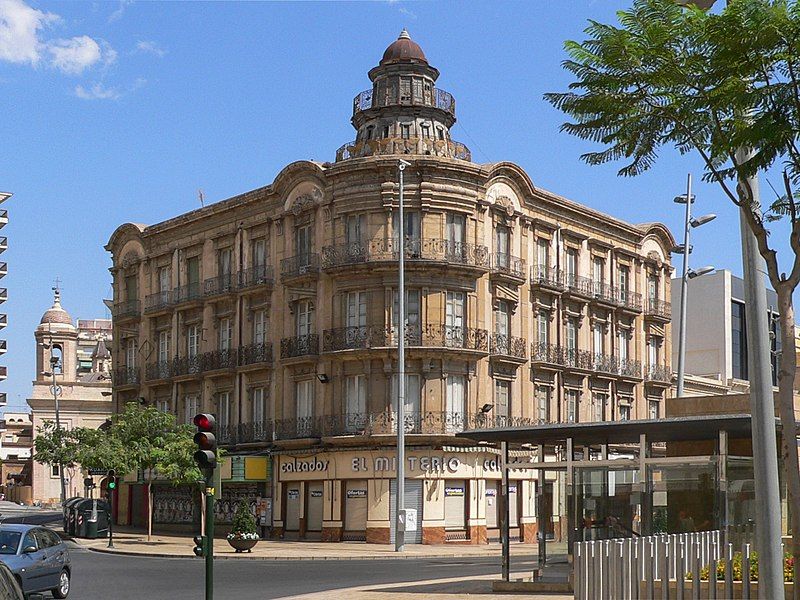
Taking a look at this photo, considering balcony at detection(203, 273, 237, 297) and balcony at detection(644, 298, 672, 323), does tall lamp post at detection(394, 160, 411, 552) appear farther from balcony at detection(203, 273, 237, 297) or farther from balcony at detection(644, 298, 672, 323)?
balcony at detection(644, 298, 672, 323)

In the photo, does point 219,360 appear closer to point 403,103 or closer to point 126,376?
point 126,376

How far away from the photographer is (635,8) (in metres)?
14.2

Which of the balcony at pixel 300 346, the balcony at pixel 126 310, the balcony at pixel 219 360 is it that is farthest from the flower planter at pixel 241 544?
the balcony at pixel 126 310

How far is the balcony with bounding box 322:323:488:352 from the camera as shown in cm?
4916

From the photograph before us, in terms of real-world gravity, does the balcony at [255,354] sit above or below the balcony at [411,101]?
below

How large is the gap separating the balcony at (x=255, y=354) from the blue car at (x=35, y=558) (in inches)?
1157

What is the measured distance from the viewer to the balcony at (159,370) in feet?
200

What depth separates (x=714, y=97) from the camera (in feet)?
45.7

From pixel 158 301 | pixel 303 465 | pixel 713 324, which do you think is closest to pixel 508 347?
pixel 303 465

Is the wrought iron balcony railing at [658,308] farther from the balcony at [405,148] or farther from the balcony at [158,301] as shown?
the balcony at [158,301]

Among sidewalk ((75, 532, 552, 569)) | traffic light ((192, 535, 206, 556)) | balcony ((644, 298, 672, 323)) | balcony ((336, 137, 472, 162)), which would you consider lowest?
sidewalk ((75, 532, 552, 569))

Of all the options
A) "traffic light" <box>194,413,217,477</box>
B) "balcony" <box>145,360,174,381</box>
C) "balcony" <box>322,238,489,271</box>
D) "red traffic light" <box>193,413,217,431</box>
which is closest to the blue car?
"traffic light" <box>194,413,217,477</box>

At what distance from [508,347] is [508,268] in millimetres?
3360

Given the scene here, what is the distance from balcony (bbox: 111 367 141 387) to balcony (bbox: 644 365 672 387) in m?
26.4
